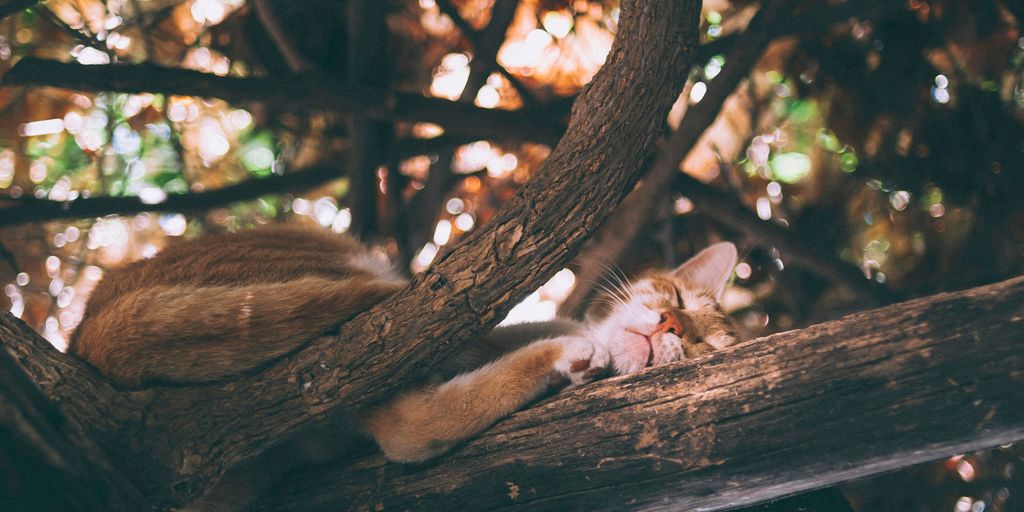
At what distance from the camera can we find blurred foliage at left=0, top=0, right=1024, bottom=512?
12.5 feet

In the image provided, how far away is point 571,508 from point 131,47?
137 inches

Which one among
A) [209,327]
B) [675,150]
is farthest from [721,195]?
[209,327]

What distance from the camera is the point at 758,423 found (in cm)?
181

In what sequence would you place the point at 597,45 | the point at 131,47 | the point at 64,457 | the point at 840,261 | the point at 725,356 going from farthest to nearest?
the point at 597,45
the point at 131,47
the point at 840,261
the point at 725,356
the point at 64,457

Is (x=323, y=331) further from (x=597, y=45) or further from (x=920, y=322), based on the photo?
(x=597, y=45)

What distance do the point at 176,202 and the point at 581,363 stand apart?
8.17 ft

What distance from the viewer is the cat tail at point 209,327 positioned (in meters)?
2.12

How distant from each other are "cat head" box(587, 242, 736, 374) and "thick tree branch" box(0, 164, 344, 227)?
189cm

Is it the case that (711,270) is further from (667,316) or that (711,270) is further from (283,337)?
(283,337)

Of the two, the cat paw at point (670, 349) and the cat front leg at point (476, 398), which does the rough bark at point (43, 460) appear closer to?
the cat front leg at point (476, 398)

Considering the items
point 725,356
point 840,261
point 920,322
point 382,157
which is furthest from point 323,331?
point 840,261

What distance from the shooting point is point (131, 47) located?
4.20m

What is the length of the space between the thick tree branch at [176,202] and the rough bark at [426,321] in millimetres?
1712

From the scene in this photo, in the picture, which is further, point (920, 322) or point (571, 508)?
point (571, 508)
